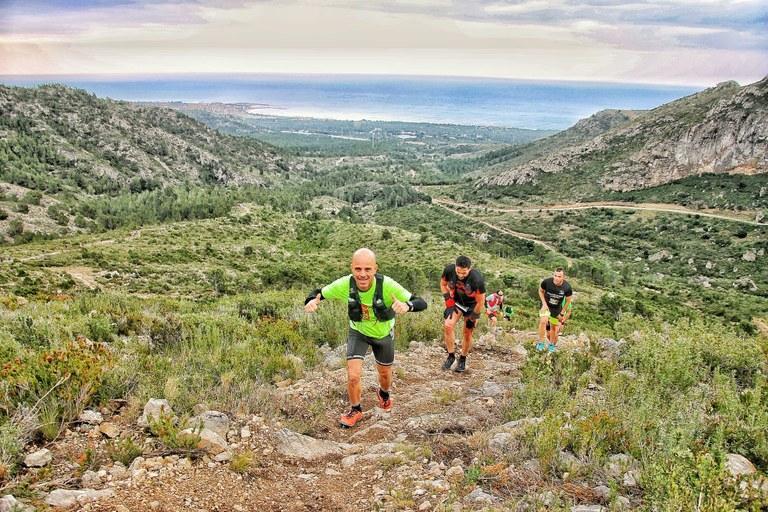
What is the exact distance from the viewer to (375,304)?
215 inches

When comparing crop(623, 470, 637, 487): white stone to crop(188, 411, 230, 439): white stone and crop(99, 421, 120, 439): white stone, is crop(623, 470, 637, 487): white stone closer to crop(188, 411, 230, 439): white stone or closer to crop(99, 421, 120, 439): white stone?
crop(188, 411, 230, 439): white stone

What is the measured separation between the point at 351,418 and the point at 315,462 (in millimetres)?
1082

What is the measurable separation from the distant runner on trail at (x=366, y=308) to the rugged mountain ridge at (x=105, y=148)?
80861 mm

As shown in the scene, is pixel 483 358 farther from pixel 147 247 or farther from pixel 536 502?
pixel 147 247

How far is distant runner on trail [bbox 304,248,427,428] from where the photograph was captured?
5.32 meters

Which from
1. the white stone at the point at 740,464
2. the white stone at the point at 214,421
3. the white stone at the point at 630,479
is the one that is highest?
the white stone at the point at 740,464

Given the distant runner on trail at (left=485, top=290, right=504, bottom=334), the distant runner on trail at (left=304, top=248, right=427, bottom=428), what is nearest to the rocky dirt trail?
the distant runner on trail at (left=304, top=248, right=427, bottom=428)

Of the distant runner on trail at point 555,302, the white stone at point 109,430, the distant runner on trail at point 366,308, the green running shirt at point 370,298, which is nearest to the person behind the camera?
the white stone at point 109,430

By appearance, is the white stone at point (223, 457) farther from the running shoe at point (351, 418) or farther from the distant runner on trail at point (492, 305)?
the distant runner on trail at point (492, 305)

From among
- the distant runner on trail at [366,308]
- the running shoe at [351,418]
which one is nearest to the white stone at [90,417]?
the distant runner on trail at [366,308]

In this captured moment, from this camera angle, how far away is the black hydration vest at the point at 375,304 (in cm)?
547

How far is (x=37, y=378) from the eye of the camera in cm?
470

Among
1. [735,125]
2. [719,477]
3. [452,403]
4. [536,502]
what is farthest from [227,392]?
[735,125]

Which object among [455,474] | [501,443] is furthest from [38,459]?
[501,443]
